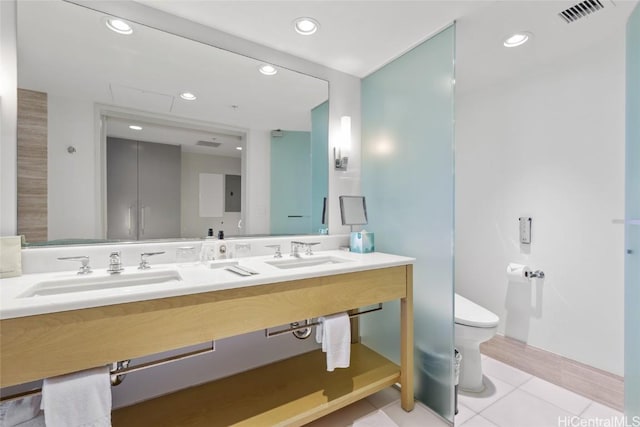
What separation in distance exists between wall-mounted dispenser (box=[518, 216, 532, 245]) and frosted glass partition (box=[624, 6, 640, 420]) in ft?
2.51

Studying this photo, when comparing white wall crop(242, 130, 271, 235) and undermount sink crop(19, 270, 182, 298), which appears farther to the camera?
white wall crop(242, 130, 271, 235)

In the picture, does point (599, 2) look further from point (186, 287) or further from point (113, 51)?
point (113, 51)

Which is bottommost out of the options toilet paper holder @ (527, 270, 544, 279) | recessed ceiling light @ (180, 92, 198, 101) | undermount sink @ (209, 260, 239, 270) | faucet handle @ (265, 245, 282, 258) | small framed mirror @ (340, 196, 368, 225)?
toilet paper holder @ (527, 270, 544, 279)

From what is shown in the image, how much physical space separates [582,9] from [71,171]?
2745 millimetres

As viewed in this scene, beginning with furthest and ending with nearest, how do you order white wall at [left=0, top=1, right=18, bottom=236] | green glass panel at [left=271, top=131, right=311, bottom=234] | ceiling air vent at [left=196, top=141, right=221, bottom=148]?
green glass panel at [left=271, top=131, right=311, bottom=234], ceiling air vent at [left=196, top=141, right=221, bottom=148], white wall at [left=0, top=1, right=18, bottom=236]

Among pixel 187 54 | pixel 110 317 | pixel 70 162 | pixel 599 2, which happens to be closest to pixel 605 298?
pixel 599 2

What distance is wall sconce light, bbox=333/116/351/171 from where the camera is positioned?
2.08m

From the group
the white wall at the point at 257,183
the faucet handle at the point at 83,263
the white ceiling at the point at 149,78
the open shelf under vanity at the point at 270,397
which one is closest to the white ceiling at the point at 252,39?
the white ceiling at the point at 149,78

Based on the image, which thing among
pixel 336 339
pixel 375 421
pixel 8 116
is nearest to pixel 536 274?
pixel 375 421

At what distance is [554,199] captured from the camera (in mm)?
1989

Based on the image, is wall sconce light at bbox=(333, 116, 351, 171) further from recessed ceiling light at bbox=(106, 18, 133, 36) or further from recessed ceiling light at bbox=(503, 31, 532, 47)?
recessed ceiling light at bbox=(106, 18, 133, 36)

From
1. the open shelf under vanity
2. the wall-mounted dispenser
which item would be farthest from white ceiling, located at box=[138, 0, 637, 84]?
the open shelf under vanity

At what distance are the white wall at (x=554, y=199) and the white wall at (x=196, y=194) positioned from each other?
2.07 m

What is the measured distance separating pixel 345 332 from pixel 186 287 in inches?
31.9
